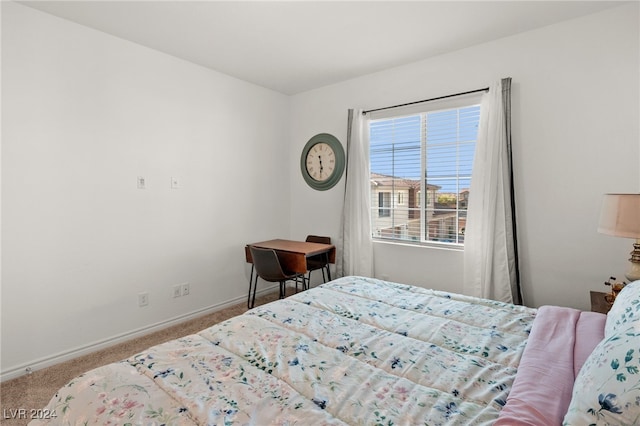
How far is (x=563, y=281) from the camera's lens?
2.51 m

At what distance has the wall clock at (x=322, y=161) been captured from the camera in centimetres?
374

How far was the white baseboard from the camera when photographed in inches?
88.1

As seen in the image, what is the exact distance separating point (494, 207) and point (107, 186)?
3.11 meters

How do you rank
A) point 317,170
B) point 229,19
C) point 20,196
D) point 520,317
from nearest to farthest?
point 520,317
point 20,196
point 229,19
point 317,170

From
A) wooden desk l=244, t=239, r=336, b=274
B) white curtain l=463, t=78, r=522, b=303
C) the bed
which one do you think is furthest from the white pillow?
wooden desk l=244, t=239, r=336, b=274

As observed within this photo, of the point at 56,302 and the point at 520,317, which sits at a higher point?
the point at 520,317

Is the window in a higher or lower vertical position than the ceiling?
lower

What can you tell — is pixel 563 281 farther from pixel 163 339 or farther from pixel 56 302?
pixel 56 302

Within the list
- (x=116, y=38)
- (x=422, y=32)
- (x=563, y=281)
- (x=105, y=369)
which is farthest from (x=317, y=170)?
(x=105, y=369)

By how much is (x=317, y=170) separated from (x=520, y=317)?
107 inches

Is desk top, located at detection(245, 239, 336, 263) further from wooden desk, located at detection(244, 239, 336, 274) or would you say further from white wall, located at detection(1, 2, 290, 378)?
white wall, located at detection(1, 2, 290, 378)

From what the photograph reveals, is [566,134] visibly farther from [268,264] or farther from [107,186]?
[107,186]

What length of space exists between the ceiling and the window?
23.6 inches

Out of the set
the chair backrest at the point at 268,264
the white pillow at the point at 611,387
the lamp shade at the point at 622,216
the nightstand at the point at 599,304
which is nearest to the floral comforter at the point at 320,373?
the white pillow at the point at 611,387
